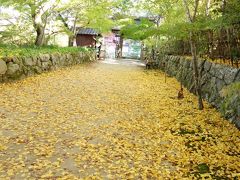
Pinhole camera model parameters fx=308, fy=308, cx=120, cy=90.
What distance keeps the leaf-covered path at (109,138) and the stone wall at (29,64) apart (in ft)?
3.32

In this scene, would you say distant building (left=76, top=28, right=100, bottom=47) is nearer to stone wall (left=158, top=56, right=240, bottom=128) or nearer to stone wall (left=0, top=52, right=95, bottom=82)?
stone wall (left=0, top=52, right=95, bottom=82)

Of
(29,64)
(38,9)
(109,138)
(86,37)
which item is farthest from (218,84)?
(86,37)

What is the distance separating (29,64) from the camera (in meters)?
13.3

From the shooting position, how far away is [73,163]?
187 inches

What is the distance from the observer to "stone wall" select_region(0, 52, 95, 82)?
1128cm

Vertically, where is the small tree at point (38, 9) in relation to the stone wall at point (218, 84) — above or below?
above

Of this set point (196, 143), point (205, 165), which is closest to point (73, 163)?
point (205, 165)

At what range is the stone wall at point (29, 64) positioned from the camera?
1128 centimetres

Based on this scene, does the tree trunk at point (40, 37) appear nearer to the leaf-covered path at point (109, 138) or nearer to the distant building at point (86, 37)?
the leaf-covered path at point (109, 138)

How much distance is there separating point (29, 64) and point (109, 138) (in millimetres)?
8301

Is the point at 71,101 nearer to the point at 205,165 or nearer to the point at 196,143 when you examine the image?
the point at 196,143

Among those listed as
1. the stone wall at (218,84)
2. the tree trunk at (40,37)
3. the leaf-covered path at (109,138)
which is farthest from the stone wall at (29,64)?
the stone wall at (218,84)

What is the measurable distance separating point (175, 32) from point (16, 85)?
594 cm

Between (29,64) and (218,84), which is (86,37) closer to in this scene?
(29,64)
